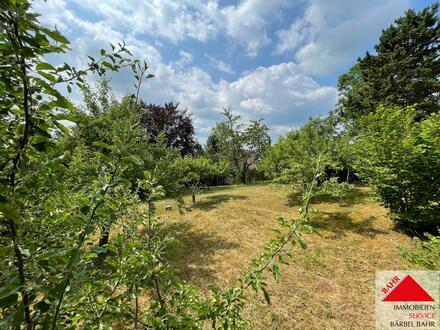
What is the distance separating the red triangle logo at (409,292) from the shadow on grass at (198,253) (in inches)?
135

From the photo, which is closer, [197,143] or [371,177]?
[371,177]

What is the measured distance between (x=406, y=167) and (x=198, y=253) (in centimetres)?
663

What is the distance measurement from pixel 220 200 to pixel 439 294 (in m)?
10.4

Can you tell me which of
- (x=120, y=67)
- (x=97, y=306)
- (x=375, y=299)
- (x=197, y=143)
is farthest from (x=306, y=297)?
(x=197, y=143)

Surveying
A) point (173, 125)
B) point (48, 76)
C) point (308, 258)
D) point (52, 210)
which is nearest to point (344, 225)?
point (308, 258)

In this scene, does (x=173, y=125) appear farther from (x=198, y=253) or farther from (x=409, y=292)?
(x=409, y=292)

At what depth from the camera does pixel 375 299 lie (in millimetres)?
4414

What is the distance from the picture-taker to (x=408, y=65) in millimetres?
16984

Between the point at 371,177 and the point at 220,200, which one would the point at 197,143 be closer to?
the point at 220,200

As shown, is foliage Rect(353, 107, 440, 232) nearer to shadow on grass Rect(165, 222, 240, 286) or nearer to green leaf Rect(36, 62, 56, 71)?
shadow on grass Rect(165, 222, 240, 286)

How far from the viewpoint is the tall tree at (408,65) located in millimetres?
16547

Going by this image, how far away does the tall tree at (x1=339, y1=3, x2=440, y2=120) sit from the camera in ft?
54.3

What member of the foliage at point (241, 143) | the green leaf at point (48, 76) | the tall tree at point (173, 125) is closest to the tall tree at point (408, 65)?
the foliage at point (241, 143)

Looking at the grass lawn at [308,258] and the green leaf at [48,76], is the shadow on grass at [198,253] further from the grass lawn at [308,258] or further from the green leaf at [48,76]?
the green leaf at [48,76]
